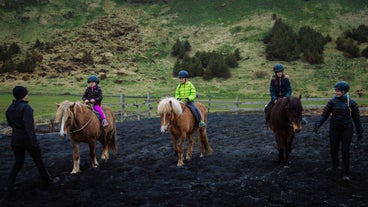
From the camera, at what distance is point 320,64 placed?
39.0m

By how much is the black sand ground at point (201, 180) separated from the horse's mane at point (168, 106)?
1432 mm

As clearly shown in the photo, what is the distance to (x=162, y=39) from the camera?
51.7 metres

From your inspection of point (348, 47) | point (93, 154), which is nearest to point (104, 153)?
point (93, 154)

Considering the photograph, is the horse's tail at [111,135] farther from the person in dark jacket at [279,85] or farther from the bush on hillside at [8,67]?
the bush on hillside at [8,67]

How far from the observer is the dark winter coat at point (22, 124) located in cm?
597

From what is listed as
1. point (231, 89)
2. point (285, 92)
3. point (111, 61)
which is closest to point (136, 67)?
point (111, 61)

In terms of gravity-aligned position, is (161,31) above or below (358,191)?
above

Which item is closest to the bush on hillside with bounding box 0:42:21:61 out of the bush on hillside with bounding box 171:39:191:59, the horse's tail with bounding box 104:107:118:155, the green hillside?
the green hillside

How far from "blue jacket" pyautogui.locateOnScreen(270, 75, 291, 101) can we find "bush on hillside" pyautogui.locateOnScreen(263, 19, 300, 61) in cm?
3532

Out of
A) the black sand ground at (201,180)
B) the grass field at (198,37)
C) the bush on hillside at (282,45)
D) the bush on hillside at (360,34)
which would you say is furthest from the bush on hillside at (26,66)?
the bush on hillside at (360,34)

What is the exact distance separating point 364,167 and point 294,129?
7.16 ft

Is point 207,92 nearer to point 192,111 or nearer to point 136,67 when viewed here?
point 136,67

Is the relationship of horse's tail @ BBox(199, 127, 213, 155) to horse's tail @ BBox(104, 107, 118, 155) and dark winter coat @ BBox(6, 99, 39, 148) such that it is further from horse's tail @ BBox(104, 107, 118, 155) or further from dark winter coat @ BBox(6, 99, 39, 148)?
dark winter coat @ BBox(6, 99, 39, 148)

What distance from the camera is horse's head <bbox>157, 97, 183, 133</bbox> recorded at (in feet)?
24.2
